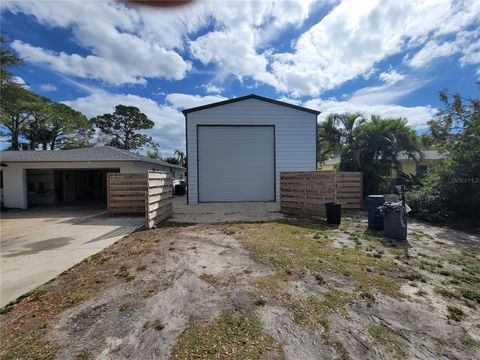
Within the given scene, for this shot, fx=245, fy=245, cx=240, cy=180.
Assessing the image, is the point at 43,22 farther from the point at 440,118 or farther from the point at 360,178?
the point at 440,118

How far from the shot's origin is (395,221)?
5.86 m

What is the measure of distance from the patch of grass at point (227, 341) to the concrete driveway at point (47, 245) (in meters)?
2.59

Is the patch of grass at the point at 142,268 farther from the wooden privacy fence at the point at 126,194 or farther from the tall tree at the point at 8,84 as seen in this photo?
the tall tree at the point at 8,84

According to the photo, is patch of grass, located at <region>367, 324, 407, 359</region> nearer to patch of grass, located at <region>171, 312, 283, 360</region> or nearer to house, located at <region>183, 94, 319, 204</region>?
patch of grass, located at <region>171, 312, 283, 360</region>

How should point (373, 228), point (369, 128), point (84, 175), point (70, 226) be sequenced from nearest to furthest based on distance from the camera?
1. point (373, 228)
2. point (70, 226)
3. point (369, 128)
4. point (84, 175)

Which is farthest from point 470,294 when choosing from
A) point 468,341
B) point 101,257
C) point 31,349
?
point 101,257

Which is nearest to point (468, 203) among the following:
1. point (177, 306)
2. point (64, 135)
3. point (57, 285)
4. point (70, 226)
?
point (177, 306)

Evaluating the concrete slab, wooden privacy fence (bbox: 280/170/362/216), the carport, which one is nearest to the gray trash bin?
wooden privacy fence (bbox: 280/170/362/216)

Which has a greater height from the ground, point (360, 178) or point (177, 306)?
point (360, 178)

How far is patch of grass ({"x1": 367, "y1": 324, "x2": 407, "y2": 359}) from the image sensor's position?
210cm

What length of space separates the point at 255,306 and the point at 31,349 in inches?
83.2

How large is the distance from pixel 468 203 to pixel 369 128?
5011mm

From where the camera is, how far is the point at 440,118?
980 cm

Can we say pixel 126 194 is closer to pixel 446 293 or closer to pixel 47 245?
pixel 47 245
